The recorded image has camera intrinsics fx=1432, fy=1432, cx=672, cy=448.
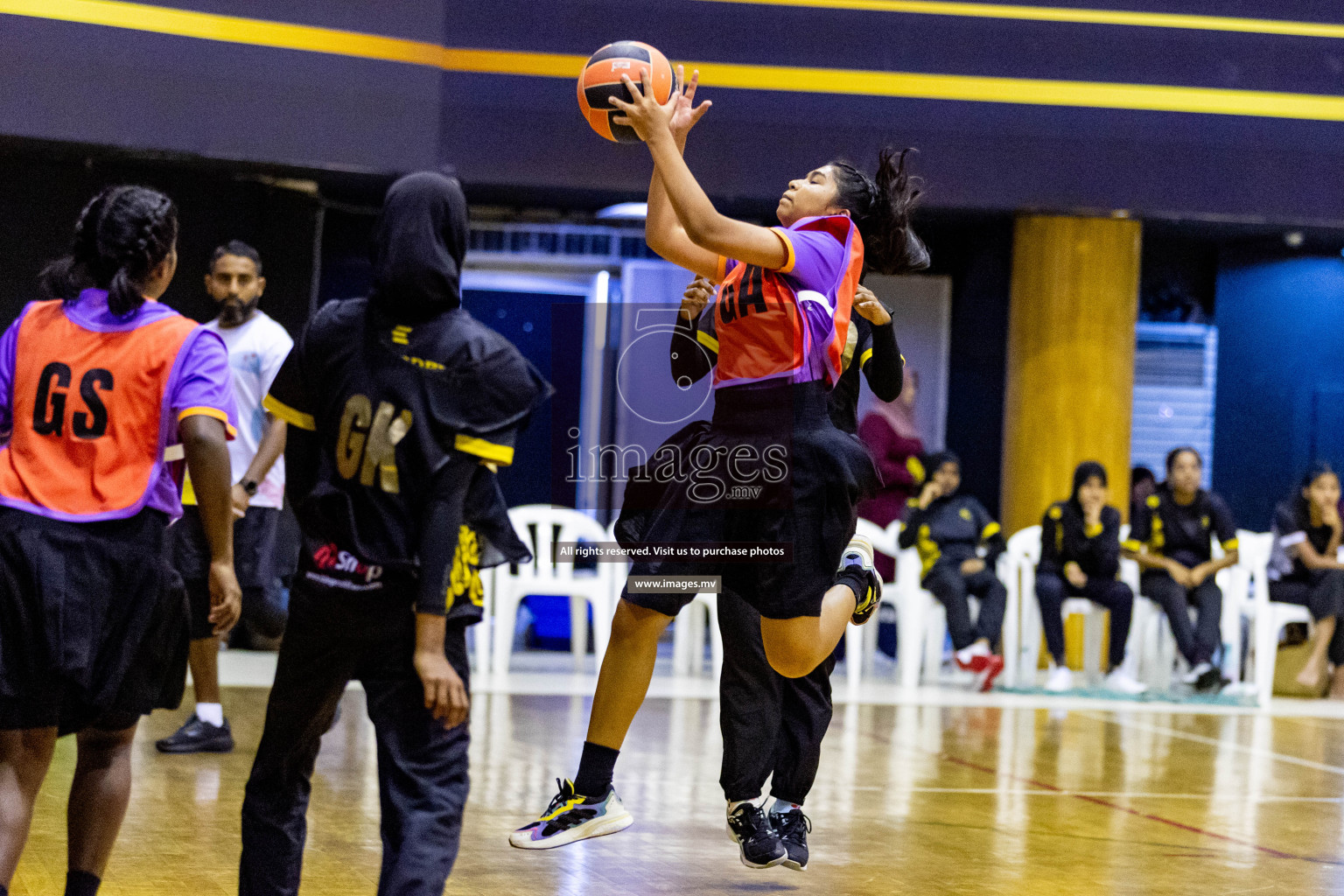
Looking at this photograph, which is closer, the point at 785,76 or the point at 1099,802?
the point at 1099,802

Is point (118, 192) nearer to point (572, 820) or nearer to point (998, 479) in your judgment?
point (572, 820)

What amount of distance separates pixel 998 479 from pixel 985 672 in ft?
8.19

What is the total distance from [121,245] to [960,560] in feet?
20.6

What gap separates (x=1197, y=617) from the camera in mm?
8414

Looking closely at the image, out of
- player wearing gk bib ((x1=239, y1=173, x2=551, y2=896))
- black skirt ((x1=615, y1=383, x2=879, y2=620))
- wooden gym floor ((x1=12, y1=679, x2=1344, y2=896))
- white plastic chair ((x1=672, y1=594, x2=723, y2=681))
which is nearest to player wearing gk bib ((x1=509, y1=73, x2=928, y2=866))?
black skirt ((x1=615, y1=383, x2=879, y2=620))

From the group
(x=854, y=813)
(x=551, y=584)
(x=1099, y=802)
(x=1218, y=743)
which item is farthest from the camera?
(x=551, y=584)

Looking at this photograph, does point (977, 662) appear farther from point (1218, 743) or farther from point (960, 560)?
point (1218, 743)

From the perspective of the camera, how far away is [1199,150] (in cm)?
908

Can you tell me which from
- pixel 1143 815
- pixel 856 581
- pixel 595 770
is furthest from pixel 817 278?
pixel 1143 815

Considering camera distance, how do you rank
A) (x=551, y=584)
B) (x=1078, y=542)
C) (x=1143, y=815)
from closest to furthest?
(x=1143, y=815), (x=551, y=584), (x=1078, y=542)

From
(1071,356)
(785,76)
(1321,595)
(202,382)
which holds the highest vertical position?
(785,76)

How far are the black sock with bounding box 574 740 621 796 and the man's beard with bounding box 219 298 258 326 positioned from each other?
8.07 feet

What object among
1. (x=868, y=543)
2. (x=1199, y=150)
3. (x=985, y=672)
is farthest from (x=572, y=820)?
(x=1199, y=150)

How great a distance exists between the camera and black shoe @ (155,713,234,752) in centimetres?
488
